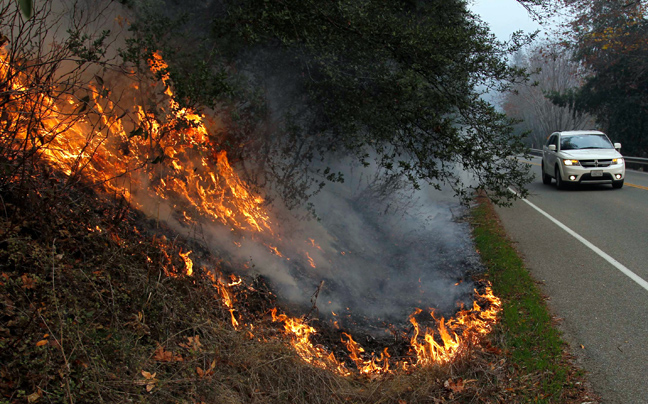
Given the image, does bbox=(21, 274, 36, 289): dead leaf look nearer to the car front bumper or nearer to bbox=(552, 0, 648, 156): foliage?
the car front bumper

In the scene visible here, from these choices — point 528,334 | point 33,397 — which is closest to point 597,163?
point 528,334

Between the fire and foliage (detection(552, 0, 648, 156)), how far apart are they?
1862 cm

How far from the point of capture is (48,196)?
4.61 meters

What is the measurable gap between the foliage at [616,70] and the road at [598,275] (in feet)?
39.2

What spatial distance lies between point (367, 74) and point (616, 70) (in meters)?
27.1

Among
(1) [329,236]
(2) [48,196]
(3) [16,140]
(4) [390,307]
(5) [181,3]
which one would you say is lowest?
(4) [390,307]

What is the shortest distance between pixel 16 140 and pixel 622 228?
34.3 feet

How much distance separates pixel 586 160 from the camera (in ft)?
53.1

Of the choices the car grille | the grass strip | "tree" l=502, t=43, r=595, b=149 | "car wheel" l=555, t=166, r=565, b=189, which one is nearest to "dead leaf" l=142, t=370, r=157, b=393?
the grass strip

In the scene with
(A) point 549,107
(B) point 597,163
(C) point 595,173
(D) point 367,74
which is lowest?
(C) point 595,173

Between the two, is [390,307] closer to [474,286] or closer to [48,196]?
[474,286]

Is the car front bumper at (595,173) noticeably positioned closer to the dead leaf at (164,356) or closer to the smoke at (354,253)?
the smoke at (354,253)

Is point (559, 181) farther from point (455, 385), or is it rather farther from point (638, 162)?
point (455, 385)

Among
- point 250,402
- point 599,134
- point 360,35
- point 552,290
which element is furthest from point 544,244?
point 599,134
